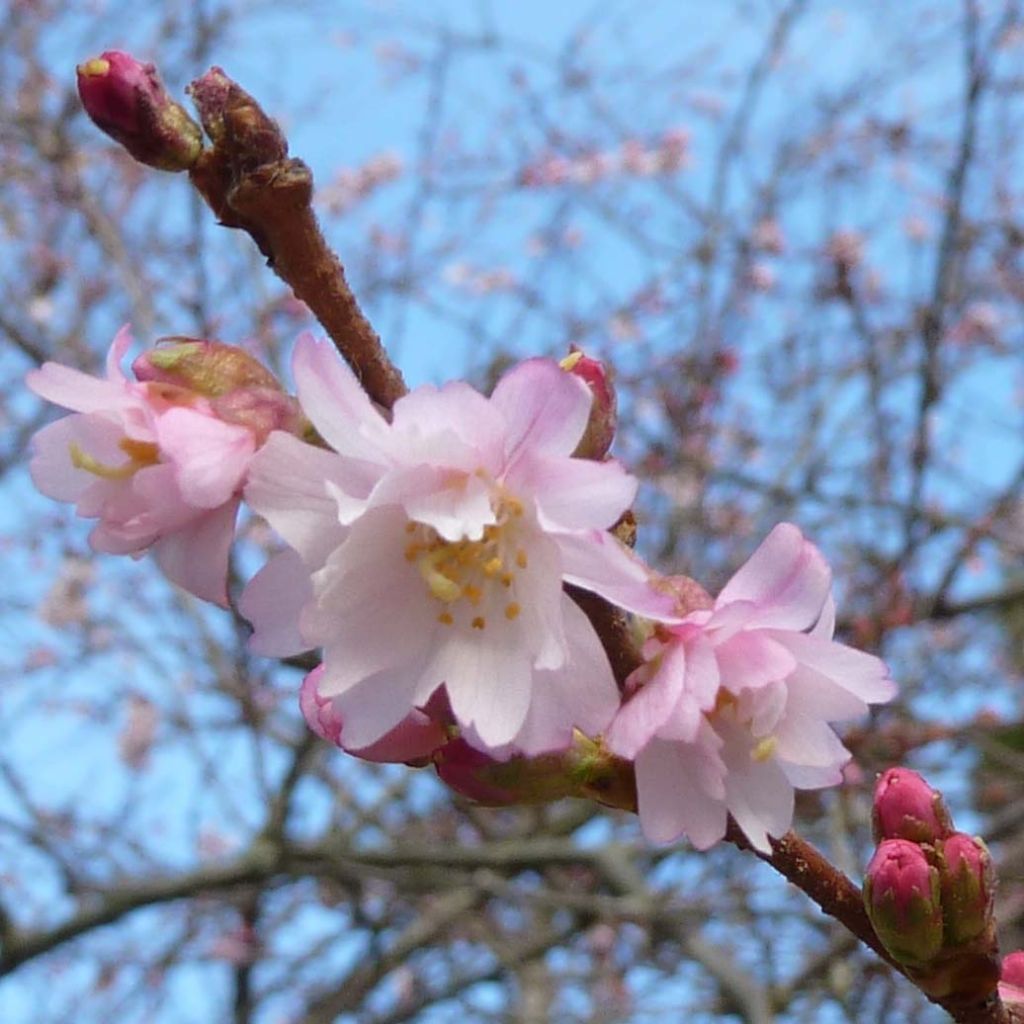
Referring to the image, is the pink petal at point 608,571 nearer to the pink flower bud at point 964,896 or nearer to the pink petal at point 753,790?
the pink petal at point 753,790

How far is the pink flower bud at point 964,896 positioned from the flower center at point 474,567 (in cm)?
31

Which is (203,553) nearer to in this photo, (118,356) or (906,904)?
(118,356)

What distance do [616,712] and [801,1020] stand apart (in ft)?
11.3

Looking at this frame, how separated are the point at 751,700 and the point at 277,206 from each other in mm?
428

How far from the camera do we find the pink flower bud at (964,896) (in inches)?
30.0

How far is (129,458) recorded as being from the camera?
813 millimetres

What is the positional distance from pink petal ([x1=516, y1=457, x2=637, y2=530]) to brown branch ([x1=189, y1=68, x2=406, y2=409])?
111mm

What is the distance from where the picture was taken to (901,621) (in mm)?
3523

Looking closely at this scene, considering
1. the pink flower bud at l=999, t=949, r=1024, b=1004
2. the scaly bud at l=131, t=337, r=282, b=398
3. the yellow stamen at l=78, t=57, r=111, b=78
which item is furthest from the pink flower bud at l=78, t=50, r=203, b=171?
the pink flower bud at l=999, t=949, r=1024, b=1004

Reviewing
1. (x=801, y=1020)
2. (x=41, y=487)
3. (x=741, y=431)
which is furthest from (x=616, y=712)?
(x=741, y=431)

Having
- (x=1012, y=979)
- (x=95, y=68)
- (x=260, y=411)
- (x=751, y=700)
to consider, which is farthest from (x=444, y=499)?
(x=1012, y=979)

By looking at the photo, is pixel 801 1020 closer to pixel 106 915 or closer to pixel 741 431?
pixel 106 915

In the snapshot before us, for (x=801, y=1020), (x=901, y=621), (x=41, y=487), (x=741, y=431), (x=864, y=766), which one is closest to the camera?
(x=41, y=487)

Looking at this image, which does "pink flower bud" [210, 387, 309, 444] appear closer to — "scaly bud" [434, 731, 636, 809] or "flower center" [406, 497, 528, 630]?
"flower center" [406, 497, 528, 630]
